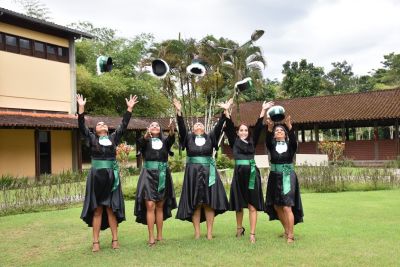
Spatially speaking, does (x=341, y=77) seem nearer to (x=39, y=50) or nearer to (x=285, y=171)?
(x=39, y=50)

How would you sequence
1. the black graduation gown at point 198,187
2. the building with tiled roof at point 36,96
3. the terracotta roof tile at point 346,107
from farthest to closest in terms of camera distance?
the terracotta roof tile at point 346,107 < the building with tiled roof at point 36,96 < the black graduation gown at point 198,187

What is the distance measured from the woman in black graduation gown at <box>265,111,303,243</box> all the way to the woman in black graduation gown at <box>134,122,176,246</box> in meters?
1.51

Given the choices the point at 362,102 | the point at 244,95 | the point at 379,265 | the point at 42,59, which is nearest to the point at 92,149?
the point at 379,265

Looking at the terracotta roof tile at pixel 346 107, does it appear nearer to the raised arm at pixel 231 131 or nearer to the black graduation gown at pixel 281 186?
the black graduation gown at pixel 281 186

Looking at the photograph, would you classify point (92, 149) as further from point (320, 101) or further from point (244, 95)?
point (244, 95)

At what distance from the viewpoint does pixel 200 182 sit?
23.4 ft

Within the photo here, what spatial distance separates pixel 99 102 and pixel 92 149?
91.9 ft

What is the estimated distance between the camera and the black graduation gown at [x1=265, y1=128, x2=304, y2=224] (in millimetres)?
6941

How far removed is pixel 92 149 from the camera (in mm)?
6828

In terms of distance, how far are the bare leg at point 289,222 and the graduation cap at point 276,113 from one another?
4.27 ft

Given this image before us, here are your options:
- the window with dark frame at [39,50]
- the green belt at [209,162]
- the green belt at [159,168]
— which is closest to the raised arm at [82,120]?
the green belt at [159,168]

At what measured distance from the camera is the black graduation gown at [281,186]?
22.8 feet

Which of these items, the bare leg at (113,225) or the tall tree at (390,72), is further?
the tall tree at (390,72)

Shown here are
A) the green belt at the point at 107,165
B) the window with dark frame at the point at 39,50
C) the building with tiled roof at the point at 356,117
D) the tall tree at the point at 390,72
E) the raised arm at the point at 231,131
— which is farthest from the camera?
the tall tree at the point at 390,72
